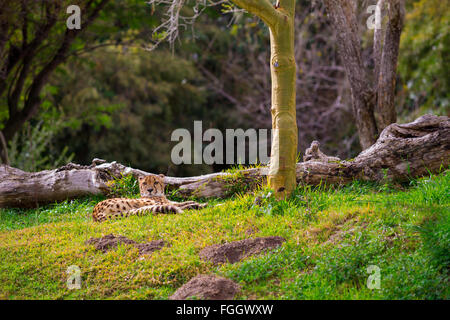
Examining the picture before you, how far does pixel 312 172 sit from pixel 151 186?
234cm

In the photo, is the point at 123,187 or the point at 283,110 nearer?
the point at 283,110

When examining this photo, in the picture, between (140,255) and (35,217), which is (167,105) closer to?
(35,217)

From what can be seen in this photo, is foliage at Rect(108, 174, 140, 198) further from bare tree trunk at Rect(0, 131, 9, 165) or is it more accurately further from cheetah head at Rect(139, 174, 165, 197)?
bare tree trunk at Rect(0, 131, 9, 165)

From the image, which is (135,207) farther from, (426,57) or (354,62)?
(426,57)

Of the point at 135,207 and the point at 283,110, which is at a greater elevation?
the point at 283,110

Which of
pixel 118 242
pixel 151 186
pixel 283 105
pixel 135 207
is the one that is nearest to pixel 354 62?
pixel 283 105

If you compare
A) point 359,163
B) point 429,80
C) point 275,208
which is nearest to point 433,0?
point 429,80

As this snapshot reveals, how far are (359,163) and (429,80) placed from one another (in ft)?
30.9

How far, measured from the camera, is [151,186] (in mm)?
7641

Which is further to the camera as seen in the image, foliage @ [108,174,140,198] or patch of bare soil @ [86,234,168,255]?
foliage @ [108,174,140,198]

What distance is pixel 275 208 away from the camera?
19.7 feet

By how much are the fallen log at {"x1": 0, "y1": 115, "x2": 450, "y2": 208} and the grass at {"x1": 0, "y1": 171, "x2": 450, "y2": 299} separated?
0.44m

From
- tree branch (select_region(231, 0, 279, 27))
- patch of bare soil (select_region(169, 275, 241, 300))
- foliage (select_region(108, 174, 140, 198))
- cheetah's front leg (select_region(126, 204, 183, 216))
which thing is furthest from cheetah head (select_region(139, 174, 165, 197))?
patch of bare soil (select_region(169, 275, 241, 300))

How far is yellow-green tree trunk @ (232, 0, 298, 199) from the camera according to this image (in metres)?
6.23
